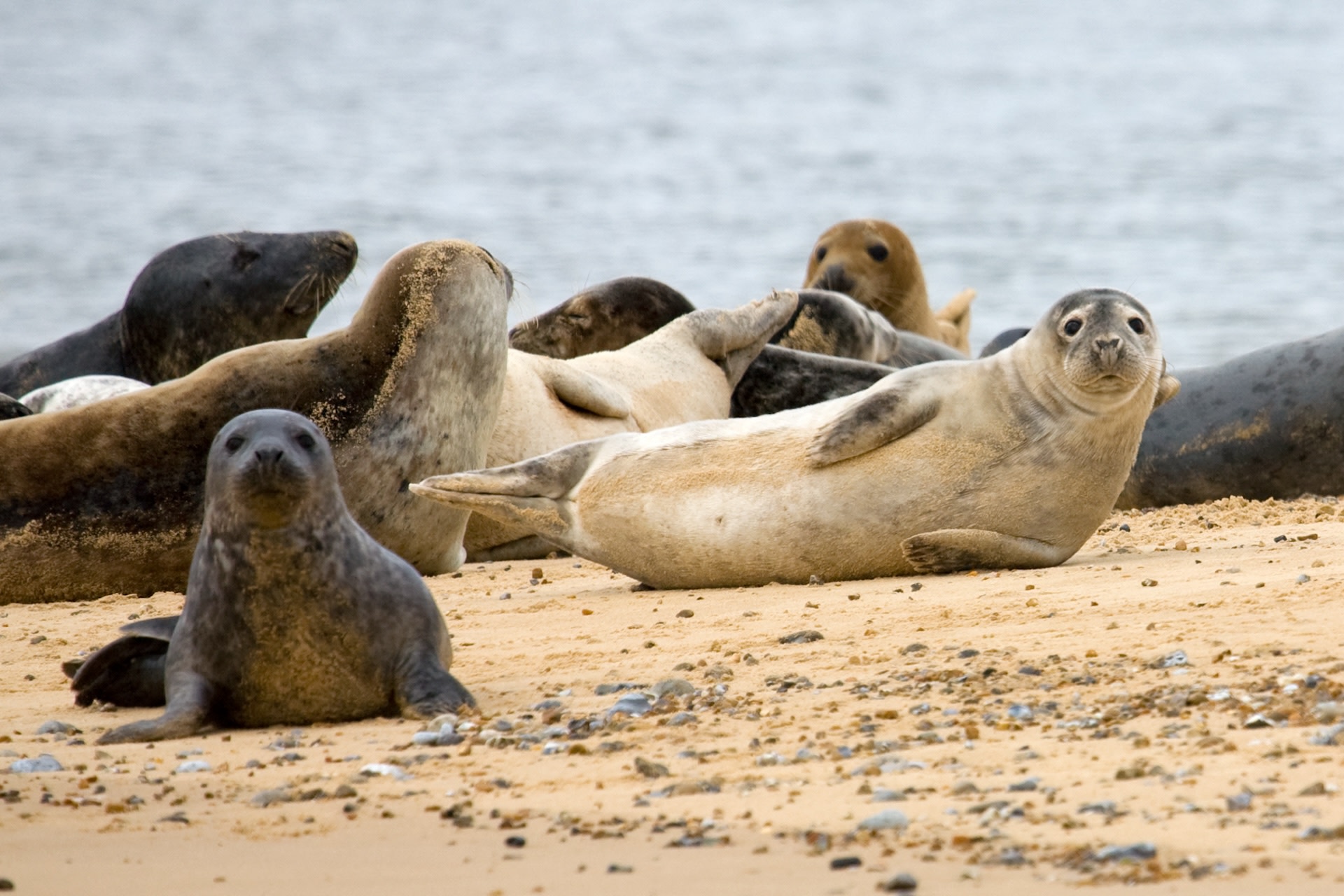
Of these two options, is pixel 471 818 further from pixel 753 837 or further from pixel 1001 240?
pixel 1001 240

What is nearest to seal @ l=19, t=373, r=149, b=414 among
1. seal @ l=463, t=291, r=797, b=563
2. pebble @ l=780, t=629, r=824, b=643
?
seal @ l=463, t=291, r=797, b=563

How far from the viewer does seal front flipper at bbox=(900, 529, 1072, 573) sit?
211 inches

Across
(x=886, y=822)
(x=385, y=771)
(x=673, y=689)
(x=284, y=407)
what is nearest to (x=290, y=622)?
(x=385, y=771)

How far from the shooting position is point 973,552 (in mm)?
5391

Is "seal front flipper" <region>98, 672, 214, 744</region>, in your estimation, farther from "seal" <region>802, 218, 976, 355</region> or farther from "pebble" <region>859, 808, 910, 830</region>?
"seal" <region>802, 218, 976, 355</region>

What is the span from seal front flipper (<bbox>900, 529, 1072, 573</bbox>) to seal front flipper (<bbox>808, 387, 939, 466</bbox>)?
12.0 inches

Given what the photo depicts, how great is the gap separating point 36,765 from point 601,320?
17.6ft

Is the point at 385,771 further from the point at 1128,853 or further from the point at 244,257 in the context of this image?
the point at 244,257

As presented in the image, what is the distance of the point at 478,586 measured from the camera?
6.05m

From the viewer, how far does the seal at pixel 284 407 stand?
6145 mm

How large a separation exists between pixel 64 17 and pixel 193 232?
4996 centimetres

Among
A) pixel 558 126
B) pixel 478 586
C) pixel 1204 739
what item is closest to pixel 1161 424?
pixel 478 586

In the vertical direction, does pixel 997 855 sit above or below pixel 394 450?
below

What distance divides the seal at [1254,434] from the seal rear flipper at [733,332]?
5.57ft
